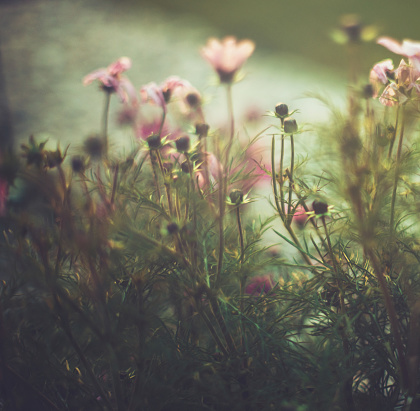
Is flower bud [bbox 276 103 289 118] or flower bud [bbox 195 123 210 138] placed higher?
flower bud [bbox 276 103 289 118]

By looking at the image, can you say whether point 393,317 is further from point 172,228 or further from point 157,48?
point 157,48

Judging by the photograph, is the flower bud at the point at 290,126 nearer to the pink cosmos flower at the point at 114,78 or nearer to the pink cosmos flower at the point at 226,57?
the pink cosmos flower at the point at 226,57

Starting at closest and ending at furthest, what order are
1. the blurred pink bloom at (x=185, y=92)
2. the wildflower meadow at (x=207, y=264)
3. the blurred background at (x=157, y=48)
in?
the wildflower meadow at (x=207, y=264)
the blurred pink bloom at (x=185, y=92)
the blurred background at (x=157, y=48)

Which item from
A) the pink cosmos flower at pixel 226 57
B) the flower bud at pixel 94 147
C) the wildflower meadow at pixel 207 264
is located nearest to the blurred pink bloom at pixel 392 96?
the wildflower meadow at pixel 207 264

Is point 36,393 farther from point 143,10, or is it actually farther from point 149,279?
point 143,10

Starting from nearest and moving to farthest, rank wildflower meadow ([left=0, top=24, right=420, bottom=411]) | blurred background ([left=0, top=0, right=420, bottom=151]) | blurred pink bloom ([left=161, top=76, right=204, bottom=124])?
1. wildflower meadow ([left=0, top=24, right=420, bottom=411])
2. blurred pink bloom ([left=161, top=76, right=204, bottom=124])
3. blurred background ([left=0, top=0, right=420, bottom=151])

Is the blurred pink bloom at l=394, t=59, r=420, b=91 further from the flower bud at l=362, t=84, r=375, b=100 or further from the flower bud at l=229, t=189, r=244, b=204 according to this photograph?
the flower bud at l=229, t=189, r=244, b=204

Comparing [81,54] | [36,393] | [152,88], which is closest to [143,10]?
[81,54]

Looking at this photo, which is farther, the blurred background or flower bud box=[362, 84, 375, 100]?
the blurred background

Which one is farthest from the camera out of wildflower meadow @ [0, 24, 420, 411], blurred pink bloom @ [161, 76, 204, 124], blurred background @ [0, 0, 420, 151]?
blurred background @ [0, 0, 420, 151]

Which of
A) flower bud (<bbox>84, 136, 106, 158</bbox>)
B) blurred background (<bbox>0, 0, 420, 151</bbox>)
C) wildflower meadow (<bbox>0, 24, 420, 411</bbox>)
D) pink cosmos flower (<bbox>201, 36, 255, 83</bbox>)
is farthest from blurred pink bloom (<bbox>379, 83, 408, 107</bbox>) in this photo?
blurred background (<bbox>0, 0, 420, 151</bbox>)
